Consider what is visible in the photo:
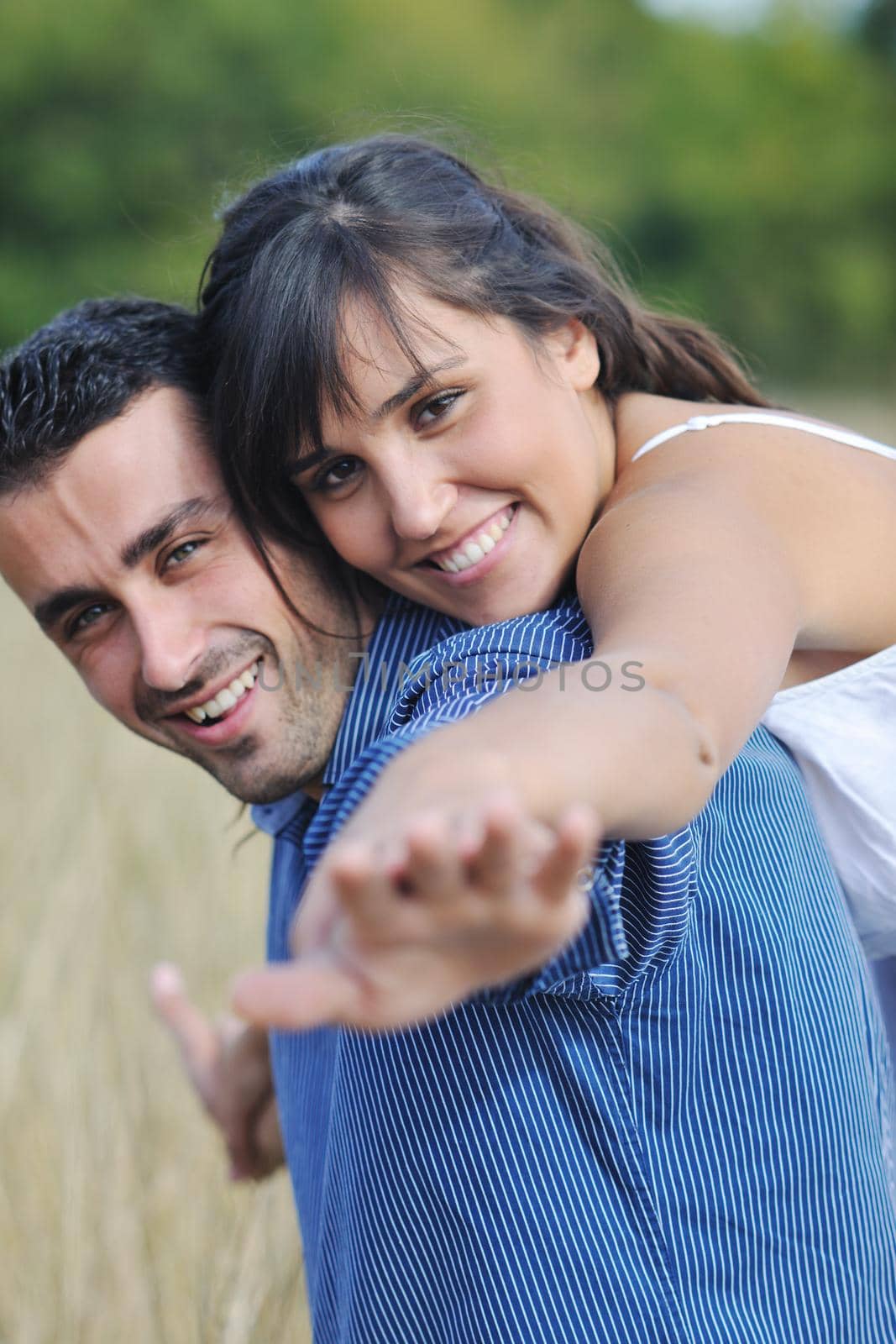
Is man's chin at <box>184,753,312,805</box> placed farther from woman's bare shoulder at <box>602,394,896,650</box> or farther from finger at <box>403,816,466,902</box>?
finger at <box>403,816,466,902</box>

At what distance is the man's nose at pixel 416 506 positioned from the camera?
1.89 meters

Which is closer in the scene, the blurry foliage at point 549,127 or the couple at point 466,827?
the couple at point 466,827

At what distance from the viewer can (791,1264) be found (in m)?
1.47

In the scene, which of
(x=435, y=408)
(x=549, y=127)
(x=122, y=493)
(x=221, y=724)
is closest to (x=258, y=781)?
(x=221, y=724)

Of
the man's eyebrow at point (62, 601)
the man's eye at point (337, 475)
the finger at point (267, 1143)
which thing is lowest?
the finger at point (267, 1143)

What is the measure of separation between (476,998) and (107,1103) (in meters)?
2.49

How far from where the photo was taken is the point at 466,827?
909mm

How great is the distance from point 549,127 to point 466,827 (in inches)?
1036

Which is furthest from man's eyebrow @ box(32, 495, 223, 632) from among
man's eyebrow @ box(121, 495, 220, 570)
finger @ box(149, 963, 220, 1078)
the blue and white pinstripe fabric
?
finger @ box(149, 963, 220, 1078)

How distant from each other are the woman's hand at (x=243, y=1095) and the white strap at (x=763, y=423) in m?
1.45

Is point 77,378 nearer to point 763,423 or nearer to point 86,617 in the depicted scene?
point 86,617

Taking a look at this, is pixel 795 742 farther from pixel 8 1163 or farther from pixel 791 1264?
pixel 8 1163

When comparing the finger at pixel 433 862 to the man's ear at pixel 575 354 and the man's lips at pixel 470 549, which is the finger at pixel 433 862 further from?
the man's ear at pixel 575 354

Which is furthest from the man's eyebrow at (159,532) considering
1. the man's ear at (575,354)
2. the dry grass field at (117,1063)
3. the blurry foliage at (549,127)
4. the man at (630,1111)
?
the blurry foliage at (549,127)
